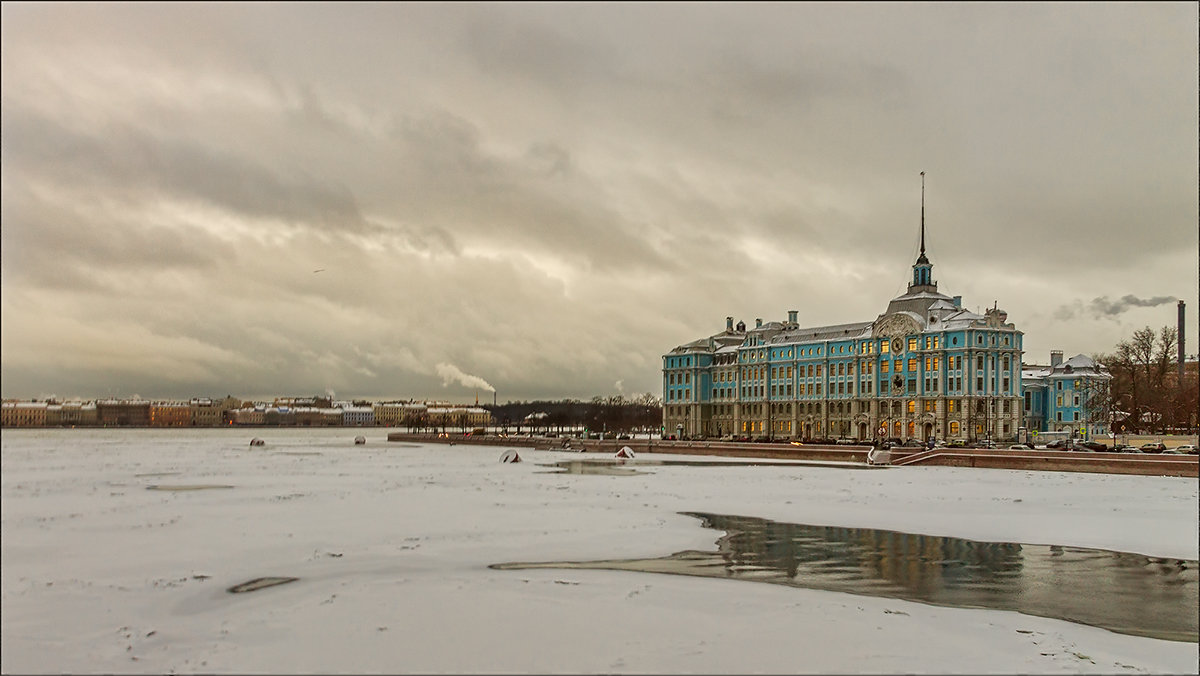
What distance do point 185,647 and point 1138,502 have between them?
33.7m

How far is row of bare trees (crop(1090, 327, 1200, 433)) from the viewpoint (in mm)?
72000

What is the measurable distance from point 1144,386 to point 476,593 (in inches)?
2998

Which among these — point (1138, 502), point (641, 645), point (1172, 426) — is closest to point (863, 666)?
point (641, 645)

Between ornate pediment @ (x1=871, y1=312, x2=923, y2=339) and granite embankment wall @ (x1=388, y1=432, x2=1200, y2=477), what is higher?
ornate pediment @ (x1=871, y1=312, x2=923, y2=339)

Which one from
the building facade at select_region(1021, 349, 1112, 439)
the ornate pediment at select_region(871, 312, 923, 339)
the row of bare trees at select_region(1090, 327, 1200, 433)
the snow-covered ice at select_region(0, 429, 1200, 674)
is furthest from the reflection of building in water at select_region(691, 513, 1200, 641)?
the building facade at select_region(1021, 349, 1112, 439)

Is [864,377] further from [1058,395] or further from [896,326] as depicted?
[1058,395]

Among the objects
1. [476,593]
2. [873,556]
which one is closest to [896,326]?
[873,556]

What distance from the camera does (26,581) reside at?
16.5 meters

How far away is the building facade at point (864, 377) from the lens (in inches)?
3915

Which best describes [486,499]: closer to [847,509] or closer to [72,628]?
[847,509]

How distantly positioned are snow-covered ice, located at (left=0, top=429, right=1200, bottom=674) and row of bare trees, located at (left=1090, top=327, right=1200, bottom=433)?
4292 centimetres

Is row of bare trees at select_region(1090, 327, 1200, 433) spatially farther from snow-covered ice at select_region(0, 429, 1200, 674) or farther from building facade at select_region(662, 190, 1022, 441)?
snow-covered ice at select_region(0, 429, 1200, 674)

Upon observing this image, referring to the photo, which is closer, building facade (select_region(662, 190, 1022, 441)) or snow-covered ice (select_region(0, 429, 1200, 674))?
snow-covered ice (select_region(0, 429, 1200, 674))

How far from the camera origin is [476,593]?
16.4m
